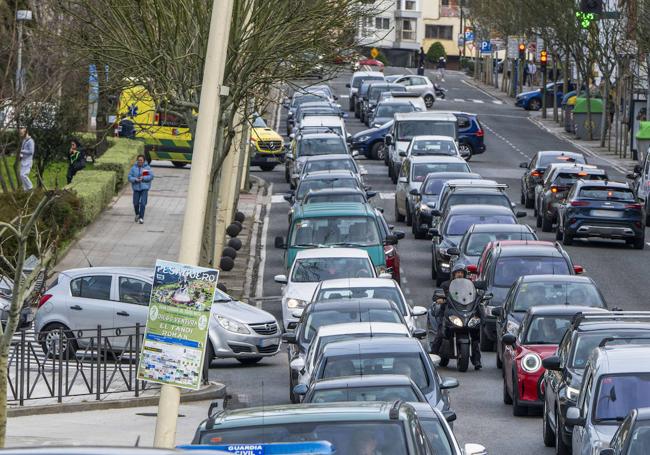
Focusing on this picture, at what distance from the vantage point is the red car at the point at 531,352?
1900 cm

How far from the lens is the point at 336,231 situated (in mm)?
29938

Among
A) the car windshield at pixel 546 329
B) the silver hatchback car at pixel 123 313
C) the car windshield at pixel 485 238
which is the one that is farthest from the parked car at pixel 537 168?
the car windshield at pixel 546 329

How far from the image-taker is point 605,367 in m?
14.2

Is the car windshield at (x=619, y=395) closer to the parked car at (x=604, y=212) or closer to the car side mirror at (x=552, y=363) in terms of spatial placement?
the car side mirror at (x=552, y=363)

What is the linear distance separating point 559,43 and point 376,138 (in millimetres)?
17097

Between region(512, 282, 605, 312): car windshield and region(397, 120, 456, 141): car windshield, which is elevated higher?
region(397, 120, 456, 141): car windshield

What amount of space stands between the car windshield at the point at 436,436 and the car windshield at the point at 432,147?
3459 cm

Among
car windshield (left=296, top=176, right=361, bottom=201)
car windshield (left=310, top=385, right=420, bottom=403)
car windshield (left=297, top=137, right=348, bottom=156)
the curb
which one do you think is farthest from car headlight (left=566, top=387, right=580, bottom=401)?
car windshield (left=297, top=137, right=348, bottom=156)

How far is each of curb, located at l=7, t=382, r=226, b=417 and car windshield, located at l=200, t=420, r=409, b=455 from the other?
33.5 feet

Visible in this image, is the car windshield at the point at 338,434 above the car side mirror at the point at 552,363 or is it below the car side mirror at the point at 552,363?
above

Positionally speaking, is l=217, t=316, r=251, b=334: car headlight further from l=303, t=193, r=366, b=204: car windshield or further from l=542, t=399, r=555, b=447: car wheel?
l=303, t=193, r=366, b=204: car windshield

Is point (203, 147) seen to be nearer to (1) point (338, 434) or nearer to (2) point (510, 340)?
(1) point (338, 434)

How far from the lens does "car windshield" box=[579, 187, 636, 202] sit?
36.2 metres

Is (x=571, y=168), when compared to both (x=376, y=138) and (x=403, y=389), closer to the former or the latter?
(x=376, y=138)
